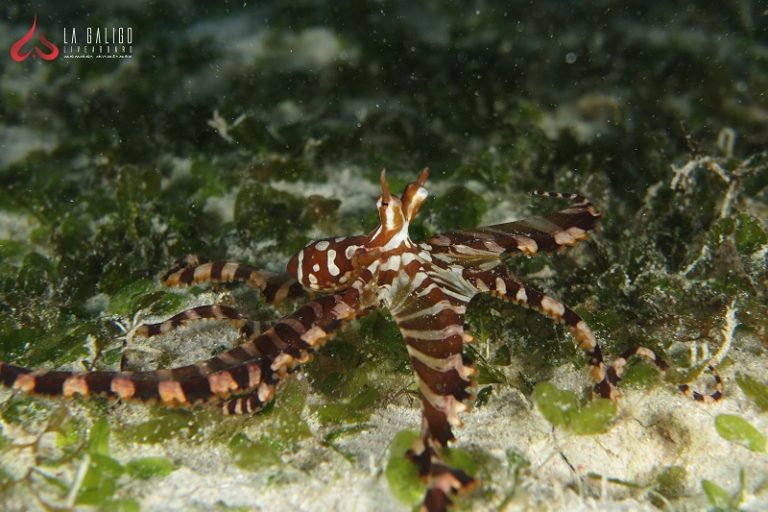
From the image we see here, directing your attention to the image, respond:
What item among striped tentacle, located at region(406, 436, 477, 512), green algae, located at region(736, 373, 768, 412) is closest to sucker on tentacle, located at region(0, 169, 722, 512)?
striped tentacle, located at region(406, 436, 477, 512)

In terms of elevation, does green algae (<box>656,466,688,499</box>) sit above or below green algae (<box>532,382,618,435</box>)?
below

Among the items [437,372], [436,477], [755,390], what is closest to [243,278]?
[437,372]

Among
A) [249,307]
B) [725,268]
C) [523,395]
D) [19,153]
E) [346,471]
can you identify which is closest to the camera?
[346,471]

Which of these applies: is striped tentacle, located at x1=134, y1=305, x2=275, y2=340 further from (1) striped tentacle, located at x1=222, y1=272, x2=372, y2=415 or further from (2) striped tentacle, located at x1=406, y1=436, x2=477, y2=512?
(2) striped tentacle, located at x1=406, y1=436, x2=477, y2=512

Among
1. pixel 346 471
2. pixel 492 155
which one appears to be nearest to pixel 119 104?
pixel 492 155

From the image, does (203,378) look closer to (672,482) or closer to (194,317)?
(194,317)

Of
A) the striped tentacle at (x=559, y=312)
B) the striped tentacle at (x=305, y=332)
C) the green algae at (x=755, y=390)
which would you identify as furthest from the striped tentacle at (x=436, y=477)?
the green algae at (x=755, y=390)

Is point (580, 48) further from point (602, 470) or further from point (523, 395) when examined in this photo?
point (602, 470)
